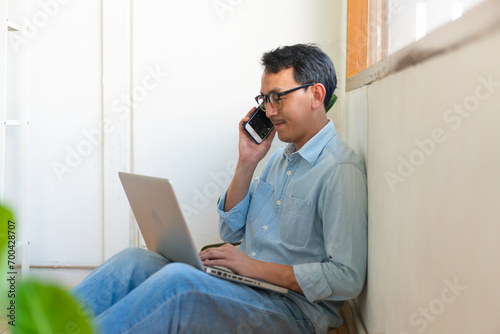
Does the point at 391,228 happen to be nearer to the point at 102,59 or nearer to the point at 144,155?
the point at 144,155

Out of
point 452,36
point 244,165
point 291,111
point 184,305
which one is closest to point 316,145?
point 291,111

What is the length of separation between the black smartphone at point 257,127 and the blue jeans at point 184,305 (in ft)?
2.13

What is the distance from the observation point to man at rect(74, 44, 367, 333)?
1.35m

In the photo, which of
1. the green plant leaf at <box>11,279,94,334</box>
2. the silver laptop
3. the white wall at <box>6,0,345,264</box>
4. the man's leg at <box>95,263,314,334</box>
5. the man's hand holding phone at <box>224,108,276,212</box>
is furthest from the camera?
the white wall at <box>6,0,345,264</box>

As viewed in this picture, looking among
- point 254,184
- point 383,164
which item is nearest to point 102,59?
point 254,184

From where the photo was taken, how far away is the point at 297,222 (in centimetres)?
155

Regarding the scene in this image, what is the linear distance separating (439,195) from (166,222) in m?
0.84

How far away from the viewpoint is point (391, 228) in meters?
1.19

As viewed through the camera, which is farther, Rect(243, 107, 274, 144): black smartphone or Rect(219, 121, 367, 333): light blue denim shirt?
Rect(243, 107, 274, 144): black smartphone

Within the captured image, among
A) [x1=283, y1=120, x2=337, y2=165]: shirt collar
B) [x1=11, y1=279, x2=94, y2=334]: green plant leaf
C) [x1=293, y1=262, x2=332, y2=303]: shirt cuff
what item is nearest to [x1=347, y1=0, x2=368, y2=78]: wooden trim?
[x1=283, y1=120, x2=337, y2=165]: shirt collar

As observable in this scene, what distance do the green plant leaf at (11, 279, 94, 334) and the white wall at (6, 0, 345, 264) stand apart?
242cm

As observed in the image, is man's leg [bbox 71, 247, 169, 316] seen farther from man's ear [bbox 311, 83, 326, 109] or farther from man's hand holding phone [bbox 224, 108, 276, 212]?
man's ear [bbox 311, 83, 326, 109]

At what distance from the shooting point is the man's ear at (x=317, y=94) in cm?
169

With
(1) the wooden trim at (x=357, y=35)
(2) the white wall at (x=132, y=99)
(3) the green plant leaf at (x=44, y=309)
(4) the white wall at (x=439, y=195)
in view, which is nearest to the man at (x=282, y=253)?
(4) the white wall at (x=439, y=195)
